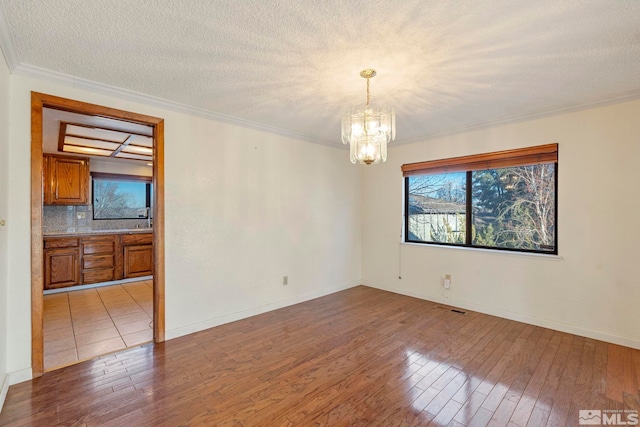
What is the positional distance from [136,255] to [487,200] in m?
5.93

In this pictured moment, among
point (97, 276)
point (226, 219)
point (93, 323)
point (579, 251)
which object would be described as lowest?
point (93, 323)

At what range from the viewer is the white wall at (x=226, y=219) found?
7.43ft

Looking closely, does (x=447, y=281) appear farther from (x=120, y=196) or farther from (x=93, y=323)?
(x=120, y=196)

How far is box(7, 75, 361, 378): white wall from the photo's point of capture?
227 cm

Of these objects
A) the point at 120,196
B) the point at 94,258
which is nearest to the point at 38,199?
the point at 94,258

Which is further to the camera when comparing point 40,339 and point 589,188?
point 589,188

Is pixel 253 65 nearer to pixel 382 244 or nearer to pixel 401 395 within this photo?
pixel 401 395

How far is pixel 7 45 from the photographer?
6.24 feet

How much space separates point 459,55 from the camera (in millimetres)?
2082

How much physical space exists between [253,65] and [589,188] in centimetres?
354

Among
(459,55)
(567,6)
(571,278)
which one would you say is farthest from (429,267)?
(567,6)

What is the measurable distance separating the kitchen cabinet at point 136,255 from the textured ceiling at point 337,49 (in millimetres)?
3473

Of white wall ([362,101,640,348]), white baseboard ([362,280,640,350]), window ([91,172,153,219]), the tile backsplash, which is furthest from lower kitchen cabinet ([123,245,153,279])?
white wall ([362,101,640,348])

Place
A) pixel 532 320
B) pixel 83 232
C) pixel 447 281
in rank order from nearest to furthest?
pixel 532 320 < pixel 447 281 < pixel 83 232
